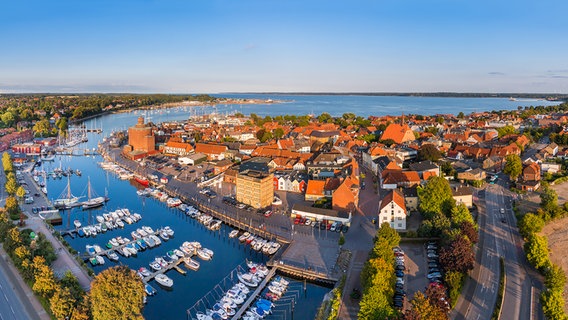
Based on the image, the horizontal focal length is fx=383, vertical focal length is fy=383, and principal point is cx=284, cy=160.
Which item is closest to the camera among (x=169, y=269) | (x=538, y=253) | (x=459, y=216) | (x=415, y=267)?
(x=538, y=253)

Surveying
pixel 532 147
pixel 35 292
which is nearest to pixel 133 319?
pixel 35 292

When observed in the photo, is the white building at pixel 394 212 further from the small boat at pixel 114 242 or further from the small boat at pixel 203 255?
the small boat at pixel 114 242

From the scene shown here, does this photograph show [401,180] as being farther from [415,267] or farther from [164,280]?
[164,280]

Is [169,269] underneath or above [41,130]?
underneath

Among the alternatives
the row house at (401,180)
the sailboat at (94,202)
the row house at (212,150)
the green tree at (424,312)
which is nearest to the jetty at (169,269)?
the green tree at (424,312)

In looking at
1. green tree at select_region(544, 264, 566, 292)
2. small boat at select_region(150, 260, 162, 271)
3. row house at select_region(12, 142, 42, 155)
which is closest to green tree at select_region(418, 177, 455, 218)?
green tree at select_region(544, 264, 566, 292)

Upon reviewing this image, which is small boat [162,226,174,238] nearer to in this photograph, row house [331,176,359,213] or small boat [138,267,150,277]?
small boat [138,267,150,277]

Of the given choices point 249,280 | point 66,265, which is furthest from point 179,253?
point 66,265

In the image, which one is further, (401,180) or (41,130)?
(41,130)
